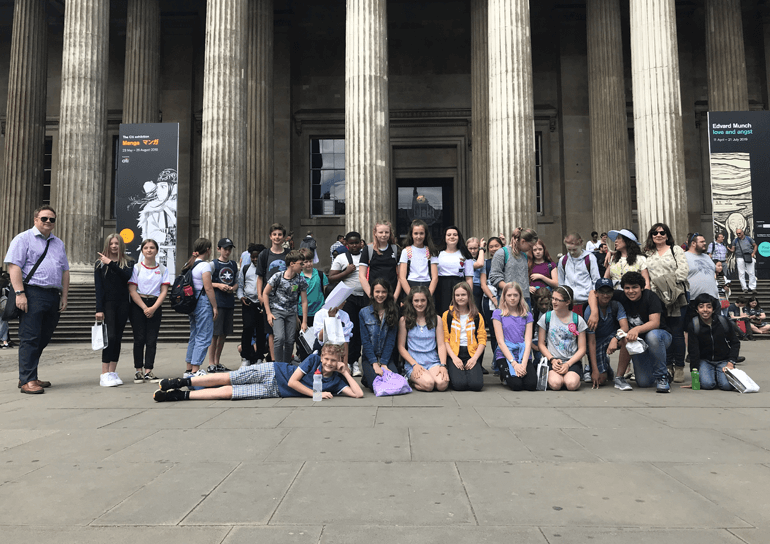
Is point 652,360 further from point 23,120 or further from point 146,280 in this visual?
point 23,120

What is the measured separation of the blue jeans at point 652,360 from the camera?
259 inches

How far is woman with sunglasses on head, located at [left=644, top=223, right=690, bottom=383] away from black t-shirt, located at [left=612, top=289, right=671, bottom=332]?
0.81ft

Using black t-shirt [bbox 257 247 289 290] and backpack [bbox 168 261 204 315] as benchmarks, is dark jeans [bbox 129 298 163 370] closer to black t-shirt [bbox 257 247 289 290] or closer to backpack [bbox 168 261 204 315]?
backpack [bbox 168 261 204 315]

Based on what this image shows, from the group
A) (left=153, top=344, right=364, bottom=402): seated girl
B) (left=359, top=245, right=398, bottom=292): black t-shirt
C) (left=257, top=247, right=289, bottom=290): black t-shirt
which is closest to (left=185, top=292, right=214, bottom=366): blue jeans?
(left=257, top=247, right=289, bottom=290): black t-shirt

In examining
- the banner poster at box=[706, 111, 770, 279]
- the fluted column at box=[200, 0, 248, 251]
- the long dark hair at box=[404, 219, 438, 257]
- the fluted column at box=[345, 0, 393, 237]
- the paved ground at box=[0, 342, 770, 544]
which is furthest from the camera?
the fluted column at box=[200, 0, 248, 251]

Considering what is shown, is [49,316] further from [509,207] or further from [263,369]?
[509,207]

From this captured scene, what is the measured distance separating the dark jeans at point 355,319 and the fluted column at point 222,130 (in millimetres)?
8425

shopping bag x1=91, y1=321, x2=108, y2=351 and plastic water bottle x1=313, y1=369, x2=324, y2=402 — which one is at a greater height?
shopping bag x1=91, y1=321, x2=108, y2=351

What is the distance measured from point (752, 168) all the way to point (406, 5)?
1380 centimetres

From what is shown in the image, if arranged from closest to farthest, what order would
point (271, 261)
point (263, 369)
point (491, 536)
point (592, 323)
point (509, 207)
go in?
point (491, 536) → point (263, 369) → point (592, 323) → point (271, 261) → point (509, 207)

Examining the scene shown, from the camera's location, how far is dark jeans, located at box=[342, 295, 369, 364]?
297 inches

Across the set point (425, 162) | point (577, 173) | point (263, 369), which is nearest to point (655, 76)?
point (577, 173)

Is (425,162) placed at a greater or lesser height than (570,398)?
greater

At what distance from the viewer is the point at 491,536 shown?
246 centimetres
